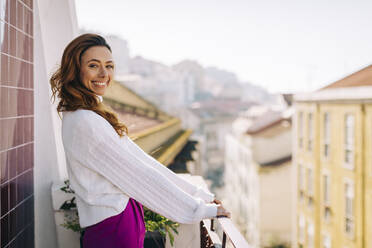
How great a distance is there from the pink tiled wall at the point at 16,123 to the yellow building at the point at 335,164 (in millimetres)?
10652

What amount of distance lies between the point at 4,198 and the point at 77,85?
0.74 metres

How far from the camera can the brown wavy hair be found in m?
1.68

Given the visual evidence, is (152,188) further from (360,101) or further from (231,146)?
(231,146)

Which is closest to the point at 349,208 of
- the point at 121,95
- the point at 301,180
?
the point at 301,180

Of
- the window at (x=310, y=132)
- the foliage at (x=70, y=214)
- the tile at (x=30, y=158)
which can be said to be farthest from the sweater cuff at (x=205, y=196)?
the window at (x=310, y=132)

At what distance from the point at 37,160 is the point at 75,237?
0.56 m

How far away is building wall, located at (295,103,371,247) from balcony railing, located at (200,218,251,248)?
10296 millimetres

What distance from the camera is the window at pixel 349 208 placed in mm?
12344

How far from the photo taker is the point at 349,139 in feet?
41.5

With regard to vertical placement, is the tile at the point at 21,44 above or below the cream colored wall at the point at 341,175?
above

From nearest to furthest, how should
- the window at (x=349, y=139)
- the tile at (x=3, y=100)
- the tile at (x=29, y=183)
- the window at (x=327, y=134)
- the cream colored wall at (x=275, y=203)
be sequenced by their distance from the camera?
the tile at (x=3, y=100)
the tile at (x=29, y=183)
the window at (x=349, y=139)
the window at (x=327, y=134)
the cream colored wall at (x=275, y=203)

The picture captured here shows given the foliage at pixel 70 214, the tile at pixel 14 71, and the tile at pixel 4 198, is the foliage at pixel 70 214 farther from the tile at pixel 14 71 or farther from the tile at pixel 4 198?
the tile at pixel 14 71

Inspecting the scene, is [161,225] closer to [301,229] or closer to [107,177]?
[107,177]

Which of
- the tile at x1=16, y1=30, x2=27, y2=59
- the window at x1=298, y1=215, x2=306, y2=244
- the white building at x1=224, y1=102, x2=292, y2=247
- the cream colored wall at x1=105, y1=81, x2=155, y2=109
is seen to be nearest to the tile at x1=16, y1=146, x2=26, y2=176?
the tile at x1=16, y1=30, x2=27, y2=59
